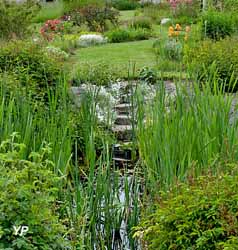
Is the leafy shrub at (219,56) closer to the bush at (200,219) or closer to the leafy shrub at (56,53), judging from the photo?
the leafy shrub at (56,53)

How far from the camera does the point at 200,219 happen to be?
2758 millimetres

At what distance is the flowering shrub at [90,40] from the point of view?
44.7 ft

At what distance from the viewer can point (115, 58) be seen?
1159cm

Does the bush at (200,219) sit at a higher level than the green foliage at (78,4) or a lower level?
higher

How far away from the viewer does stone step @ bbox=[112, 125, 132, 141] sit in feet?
19.8

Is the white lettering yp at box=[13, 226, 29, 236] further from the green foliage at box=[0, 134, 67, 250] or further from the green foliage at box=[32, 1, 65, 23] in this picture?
the green foliage at box=[32, 1, 65, 23]

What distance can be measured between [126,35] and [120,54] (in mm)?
2568

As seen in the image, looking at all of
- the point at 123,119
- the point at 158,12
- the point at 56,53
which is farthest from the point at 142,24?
the point at 123,119

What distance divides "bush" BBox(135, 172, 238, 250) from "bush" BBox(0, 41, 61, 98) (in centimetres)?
384

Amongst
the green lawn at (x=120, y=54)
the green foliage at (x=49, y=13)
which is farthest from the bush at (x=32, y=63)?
the green foliage at (x=49, y=13)

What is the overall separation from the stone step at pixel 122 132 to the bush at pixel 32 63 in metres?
0.90

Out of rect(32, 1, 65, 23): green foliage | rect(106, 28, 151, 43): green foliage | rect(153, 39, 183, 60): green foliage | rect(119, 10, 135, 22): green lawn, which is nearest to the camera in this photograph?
rect(153, 39, 183, 60): green foliage

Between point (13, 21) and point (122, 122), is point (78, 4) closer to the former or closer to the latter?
point (13, 21)

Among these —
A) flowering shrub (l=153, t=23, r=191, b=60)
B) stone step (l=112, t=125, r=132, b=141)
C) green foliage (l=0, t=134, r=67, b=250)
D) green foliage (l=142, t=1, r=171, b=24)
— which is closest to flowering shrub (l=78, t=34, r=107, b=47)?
flowering shrub (l=153, t=23, r=191, b=60)
